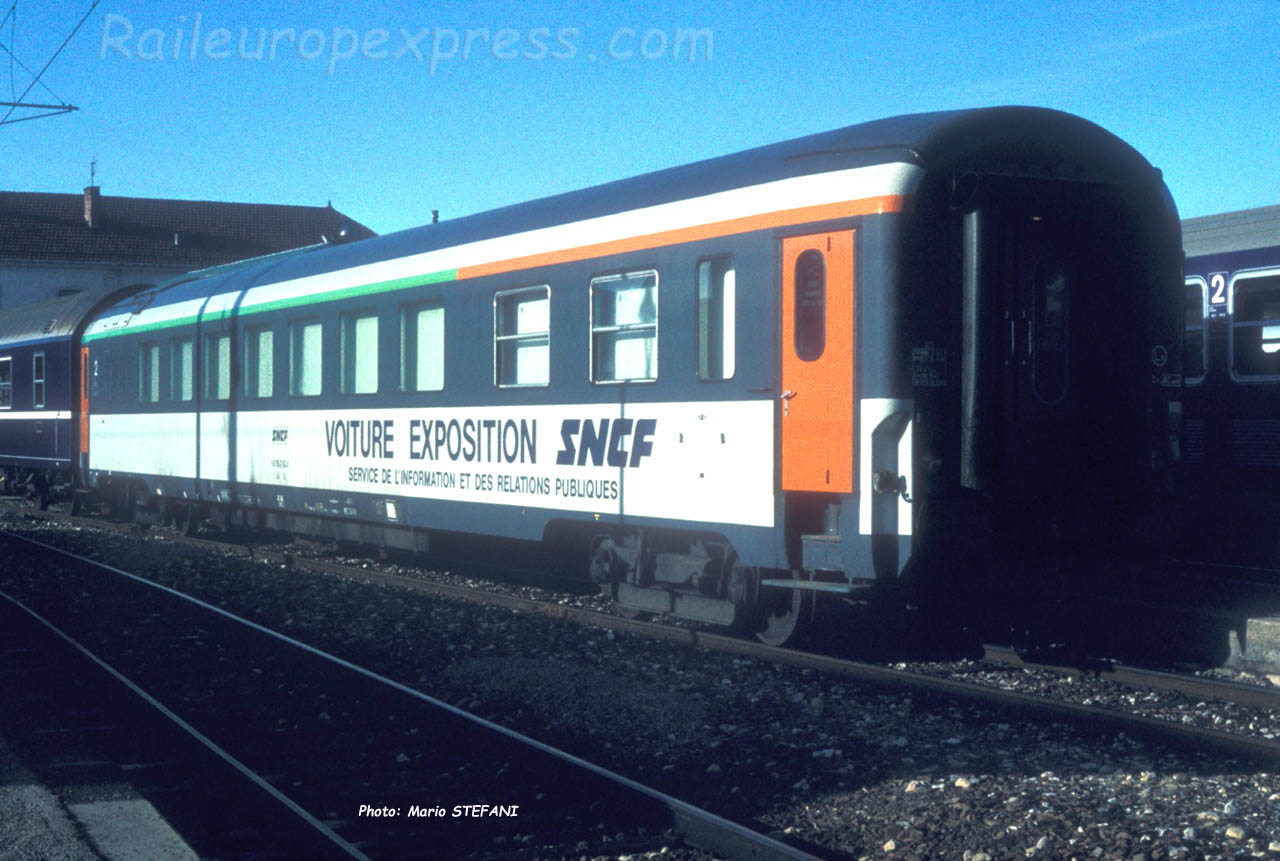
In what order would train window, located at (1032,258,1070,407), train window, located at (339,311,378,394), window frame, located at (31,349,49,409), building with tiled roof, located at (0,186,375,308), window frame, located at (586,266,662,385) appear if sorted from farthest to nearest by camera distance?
building with tiled roof, located at (0,186,375,308)
window frame, located at (31,349,49,409)
train window, located at (339,311,378,394)
window frame, located at (586,266,662,385)
train window, located at (1032,258,1070,407)

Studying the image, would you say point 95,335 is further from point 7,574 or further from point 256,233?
point 256,233

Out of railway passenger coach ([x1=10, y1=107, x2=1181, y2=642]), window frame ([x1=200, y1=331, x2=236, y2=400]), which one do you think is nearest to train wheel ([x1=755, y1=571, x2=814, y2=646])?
railway passenger coach ([x1=10, y1=107, x2=1181, y2=642])

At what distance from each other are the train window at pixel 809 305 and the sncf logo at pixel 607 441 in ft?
4.76

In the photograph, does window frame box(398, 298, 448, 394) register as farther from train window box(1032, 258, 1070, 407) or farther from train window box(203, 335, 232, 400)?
train window box(1032, 258, 1070, 407)

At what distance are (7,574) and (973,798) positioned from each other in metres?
11.8

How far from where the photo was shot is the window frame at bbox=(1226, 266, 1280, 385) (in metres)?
11.8

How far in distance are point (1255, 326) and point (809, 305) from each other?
19.3 feet

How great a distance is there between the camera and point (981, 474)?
7.79 m

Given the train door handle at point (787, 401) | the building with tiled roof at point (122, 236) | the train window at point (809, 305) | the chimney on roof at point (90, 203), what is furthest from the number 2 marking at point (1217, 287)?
the chimney on roof at point (90, 203)

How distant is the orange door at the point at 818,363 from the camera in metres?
7.85

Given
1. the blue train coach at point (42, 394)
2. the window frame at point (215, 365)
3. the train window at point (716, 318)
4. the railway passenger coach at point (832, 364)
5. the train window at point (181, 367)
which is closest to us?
the railway passenger coach at point (832, 364)

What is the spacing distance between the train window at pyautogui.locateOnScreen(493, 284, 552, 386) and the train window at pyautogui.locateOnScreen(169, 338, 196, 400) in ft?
22.8

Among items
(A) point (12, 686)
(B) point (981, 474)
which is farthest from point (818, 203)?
(A) point (12, 686)

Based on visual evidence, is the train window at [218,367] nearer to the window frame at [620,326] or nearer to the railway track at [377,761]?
the railway track at [377,761]
